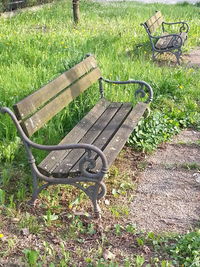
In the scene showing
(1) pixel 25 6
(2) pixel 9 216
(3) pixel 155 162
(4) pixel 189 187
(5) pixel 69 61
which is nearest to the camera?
(2) pixel 9 216

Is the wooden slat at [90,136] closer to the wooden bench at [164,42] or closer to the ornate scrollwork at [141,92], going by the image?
the ornate scrollwork at [141,92]

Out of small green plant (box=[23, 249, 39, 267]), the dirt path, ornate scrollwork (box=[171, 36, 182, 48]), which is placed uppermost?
ornate scrollwork (box=[171, 36, 182, 48])

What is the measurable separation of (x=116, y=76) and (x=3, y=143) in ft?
6.84

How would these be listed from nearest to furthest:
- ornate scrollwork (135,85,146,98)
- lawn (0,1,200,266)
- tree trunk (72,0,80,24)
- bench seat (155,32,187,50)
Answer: lawn (0,1,200,266), ornate scrollwork (135,85,146,98), bench seat (155,32,187,50), tree trunk (72,0,80,24)

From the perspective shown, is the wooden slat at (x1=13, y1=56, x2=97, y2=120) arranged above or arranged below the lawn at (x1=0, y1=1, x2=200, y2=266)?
above

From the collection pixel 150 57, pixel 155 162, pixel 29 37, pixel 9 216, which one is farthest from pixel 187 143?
Result: pixel 29 37

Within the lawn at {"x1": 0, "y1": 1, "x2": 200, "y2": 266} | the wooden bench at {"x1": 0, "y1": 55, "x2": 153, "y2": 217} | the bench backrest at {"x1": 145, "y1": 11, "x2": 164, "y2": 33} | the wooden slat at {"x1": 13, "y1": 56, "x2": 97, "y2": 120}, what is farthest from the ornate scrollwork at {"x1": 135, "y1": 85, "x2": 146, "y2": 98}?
the bench backrest at {"x1": 145, "y1": 11, "x2": 164, "y2": 33}

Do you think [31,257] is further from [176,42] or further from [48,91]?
[176,42]

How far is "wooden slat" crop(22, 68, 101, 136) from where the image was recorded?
314 cm

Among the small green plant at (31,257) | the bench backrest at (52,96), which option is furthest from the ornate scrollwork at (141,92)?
the small green plant at (31,257)

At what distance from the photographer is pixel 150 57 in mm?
7891

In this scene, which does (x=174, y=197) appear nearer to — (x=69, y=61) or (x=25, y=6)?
(x=69, y=61)

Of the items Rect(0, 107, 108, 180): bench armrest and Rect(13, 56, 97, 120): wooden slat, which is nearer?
Rect(0, 107, 108, 180): bench armrest

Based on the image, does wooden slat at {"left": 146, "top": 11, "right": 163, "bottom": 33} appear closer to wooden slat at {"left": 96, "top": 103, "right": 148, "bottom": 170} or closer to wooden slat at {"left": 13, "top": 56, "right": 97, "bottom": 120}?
wooden slat at {"left": 13, "top": 56, "right": 97, "bottom": 120}
